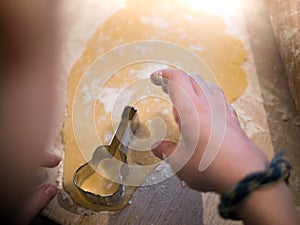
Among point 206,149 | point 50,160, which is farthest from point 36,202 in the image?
point 206,149

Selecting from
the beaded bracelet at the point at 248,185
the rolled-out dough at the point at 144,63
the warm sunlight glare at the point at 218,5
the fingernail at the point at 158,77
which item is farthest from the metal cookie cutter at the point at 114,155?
the warm sunlight glare at the point at 218,5

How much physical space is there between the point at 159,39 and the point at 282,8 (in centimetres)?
35

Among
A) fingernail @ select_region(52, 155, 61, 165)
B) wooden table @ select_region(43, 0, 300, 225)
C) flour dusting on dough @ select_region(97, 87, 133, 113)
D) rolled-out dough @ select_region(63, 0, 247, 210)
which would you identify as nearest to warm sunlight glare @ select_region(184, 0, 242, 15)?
rolled-out dough @ select_region(63, 0, 247, 210)

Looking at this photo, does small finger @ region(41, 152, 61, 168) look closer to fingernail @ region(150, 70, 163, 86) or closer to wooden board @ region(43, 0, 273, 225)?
wooden board @ region(43, 0, 273, 225)

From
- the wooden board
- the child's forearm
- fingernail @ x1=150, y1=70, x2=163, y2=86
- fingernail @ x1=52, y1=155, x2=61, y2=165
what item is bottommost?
the wooden board

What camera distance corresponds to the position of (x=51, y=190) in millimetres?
960

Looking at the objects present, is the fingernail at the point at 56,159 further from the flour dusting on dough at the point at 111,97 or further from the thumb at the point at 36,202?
the flour dusting on dough at the point at 111,97

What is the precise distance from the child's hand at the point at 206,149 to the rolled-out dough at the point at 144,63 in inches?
11.3

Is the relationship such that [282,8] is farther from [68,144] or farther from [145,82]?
[68,144]

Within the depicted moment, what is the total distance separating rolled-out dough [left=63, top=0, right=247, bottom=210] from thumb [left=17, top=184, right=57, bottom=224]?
0.14 feet

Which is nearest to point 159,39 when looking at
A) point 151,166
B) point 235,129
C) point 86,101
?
point 86,101

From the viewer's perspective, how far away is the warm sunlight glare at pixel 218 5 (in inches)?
49.6

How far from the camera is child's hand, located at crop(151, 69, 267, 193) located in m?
0.69

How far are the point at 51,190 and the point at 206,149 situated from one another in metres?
0.44
